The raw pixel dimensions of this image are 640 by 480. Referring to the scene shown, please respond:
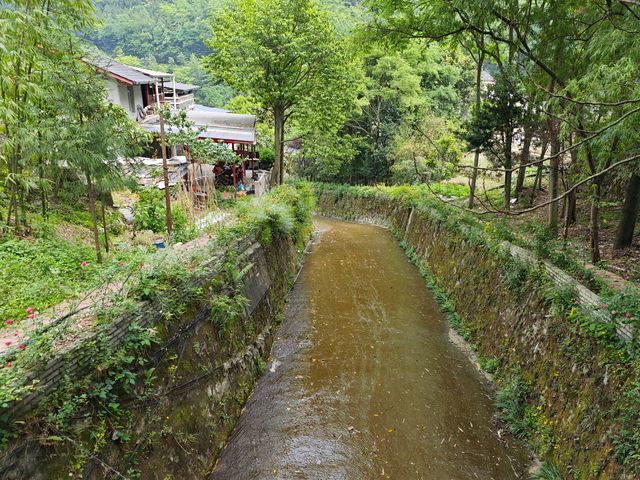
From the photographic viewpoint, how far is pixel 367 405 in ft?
23.6

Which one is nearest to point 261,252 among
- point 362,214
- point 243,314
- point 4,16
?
point 243,314

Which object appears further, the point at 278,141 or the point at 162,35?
the point at 162,35

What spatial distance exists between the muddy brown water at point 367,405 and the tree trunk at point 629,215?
16.9 ft

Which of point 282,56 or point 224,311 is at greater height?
point 282,56

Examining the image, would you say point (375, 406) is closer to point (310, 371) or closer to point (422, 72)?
point (310, 371)

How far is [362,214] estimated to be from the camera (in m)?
28.7

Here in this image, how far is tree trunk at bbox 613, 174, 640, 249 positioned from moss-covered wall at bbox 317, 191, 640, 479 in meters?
3.46

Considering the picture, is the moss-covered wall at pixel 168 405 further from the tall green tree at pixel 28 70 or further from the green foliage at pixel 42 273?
the tall green tree at pixel 28 70

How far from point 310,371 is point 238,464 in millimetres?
2727

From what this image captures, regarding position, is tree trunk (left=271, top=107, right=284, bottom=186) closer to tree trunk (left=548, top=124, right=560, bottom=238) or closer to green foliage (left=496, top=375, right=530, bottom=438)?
tree trunk (left=548, top=124, right=560, bottom=238)

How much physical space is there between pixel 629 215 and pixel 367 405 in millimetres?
8501

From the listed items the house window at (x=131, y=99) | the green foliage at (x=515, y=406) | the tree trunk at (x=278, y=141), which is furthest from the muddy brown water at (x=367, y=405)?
the house window at (x=131, y=99)

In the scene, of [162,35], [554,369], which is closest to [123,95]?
[554,369]

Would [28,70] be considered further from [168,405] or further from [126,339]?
[168,405]
